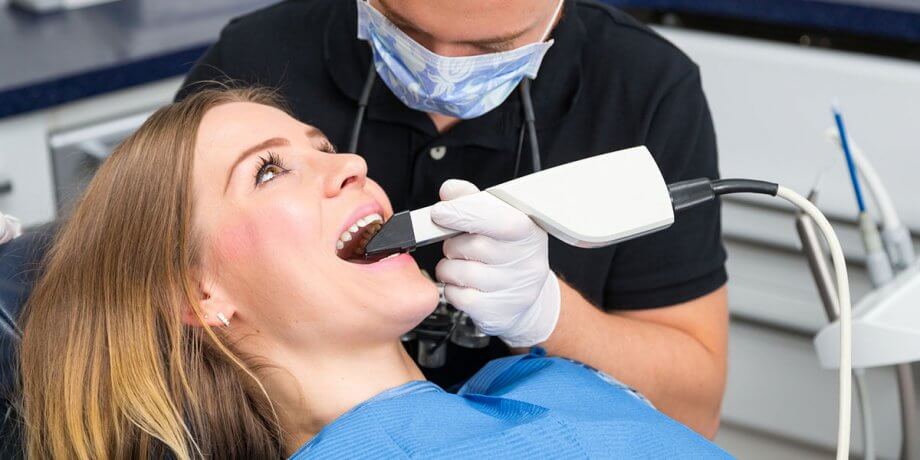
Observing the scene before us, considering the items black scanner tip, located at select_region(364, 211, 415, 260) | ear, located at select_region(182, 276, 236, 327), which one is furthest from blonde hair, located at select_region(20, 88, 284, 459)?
black scanner tip, located at select_region(364, 211, 415, 260)

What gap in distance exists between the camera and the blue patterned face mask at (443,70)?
131 cm

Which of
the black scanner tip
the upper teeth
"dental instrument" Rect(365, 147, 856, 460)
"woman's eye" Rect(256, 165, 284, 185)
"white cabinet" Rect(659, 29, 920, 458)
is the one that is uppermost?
"dental instrument" Rect(365, 147, 856, 460)

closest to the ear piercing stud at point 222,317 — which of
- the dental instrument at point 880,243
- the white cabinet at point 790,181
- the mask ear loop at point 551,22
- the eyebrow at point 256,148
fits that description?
the eyebrow at point 256,148

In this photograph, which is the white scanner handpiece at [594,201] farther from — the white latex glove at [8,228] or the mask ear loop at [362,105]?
the white latex glove at [8,228]

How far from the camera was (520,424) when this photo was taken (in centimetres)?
115

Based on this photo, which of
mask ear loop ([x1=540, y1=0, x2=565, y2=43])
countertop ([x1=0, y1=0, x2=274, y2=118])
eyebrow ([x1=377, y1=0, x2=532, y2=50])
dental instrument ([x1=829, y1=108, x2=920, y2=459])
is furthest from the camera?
countertop ([x1=0, y1=0, x2=274, y2=118])

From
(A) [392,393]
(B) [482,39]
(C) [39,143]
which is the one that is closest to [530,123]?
(B) [482,39]

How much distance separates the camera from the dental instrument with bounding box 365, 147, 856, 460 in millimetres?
1064

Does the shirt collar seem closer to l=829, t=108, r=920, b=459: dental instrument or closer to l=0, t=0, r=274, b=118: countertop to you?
l=829, t=108, r=920, b=459: dental instrument

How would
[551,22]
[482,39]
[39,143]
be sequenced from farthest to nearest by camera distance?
[39,143]
[551,22]
[482,39]

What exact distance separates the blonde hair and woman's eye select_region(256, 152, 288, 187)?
79 mm

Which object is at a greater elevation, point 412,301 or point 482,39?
point 482,39

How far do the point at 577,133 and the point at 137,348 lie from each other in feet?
2.08

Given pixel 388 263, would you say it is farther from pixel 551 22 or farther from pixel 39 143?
pixel 39 143
